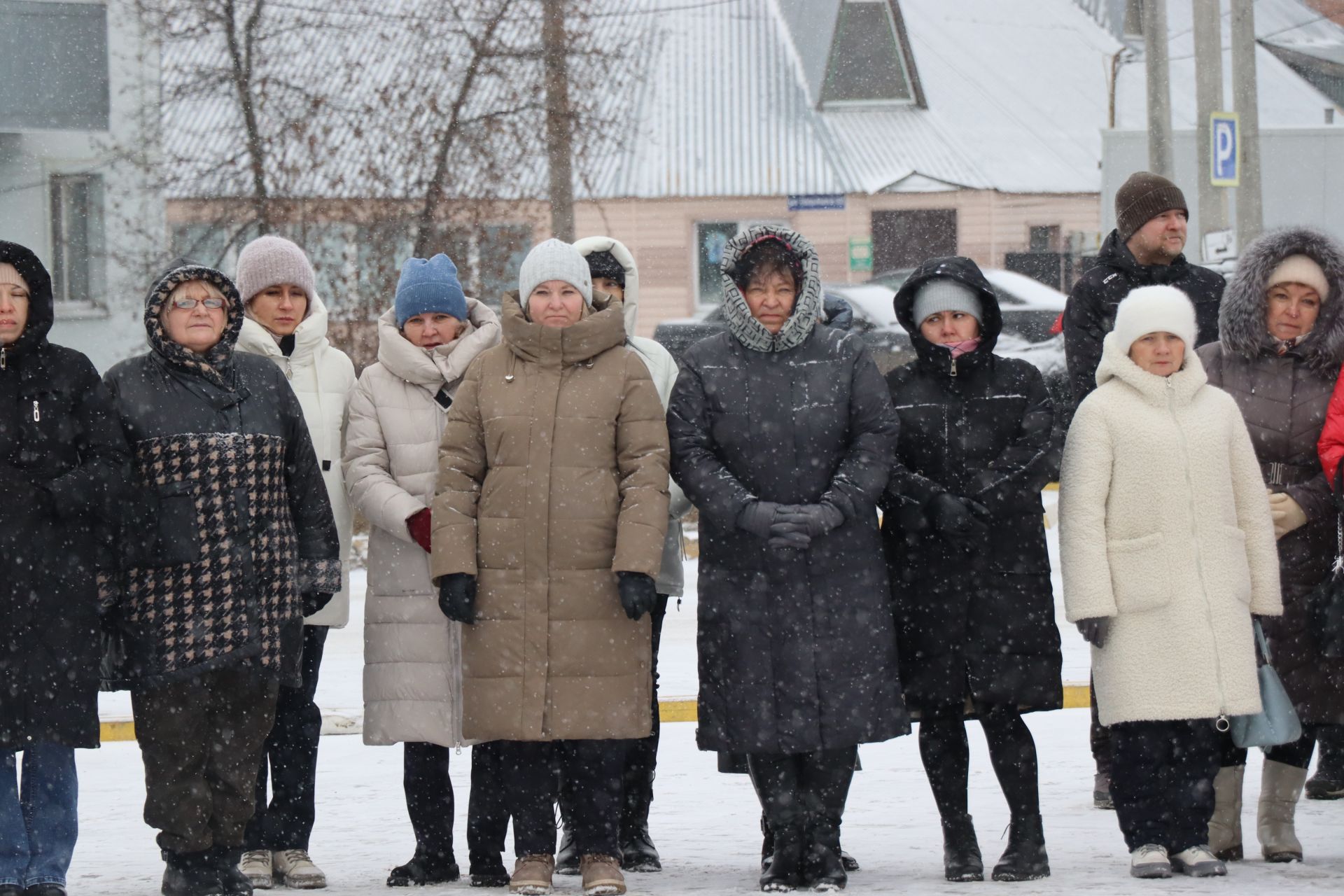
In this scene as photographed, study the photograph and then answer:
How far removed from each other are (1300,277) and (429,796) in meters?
3.02

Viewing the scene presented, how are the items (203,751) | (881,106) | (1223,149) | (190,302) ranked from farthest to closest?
(881,106) < (1223,149) < (190,302) < (203,751)

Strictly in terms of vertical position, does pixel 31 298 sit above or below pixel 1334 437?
above

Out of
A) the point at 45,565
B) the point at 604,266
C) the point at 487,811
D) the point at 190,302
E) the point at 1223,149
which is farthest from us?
the point at 1223,149

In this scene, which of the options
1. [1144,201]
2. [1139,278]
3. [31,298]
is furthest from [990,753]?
[31,298]

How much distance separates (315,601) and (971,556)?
6.14 feet

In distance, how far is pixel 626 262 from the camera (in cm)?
588

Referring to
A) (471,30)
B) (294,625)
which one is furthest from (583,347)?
(471,30)

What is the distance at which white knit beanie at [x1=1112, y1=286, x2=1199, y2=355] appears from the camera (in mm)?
5301

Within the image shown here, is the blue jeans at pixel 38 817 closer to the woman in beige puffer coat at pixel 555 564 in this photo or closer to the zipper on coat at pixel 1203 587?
the woman in beige puffer coat at pixel 555 564

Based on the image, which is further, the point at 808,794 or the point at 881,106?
the point at 881,106

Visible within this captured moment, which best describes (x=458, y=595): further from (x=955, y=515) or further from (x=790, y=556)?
(x=955, y=515)

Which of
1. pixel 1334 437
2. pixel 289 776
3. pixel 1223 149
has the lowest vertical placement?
pixel 289 776

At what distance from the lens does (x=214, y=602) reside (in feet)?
16.2

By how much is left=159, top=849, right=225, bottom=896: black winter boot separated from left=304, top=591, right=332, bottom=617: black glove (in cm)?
72
